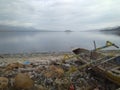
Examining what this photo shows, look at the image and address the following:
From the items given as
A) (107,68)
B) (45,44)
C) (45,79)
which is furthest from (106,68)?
(45,44)

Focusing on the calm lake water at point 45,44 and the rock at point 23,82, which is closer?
the rock at point 23,82

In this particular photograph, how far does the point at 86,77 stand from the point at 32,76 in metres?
3.11

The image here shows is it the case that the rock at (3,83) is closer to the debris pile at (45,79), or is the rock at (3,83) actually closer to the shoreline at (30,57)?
the debris pile at (45,79)

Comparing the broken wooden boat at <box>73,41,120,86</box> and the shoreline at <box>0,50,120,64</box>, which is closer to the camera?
the broken wooden boat at <box>73,41,120,86</box>

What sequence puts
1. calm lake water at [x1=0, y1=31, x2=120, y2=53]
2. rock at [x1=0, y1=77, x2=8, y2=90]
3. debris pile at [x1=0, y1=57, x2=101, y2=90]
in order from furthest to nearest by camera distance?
calm lake water at [x1=0, y1=31, x2=120, y2=53], debris pile at [x1=0, y1=57, x2=101, y2=90], rock at [x1=0, y1=77, x2=8, y2=90]

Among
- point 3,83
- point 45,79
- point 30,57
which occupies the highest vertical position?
point 3,83

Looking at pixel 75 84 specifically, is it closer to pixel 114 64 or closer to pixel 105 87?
pixel 105 87

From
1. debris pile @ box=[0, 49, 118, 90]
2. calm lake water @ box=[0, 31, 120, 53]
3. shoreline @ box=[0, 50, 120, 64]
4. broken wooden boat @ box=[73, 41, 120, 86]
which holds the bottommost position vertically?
calm lake water @ box=[0, 31, 120, 53]

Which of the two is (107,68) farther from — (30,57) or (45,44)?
(45,44)

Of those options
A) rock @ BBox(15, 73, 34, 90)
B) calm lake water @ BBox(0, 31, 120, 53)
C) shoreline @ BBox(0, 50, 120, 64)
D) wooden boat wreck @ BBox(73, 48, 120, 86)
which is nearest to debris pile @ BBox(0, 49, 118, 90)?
rock @ BBox(15, 73, 34, 90)

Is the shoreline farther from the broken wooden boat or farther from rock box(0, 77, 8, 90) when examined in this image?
A: rock box(0, 77, 8, 90)

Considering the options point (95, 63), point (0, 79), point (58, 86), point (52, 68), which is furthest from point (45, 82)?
point (95, 63)

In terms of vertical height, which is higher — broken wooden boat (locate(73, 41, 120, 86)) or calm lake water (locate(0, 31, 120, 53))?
broken wooden boat (locate(73, 41, 120, 86))

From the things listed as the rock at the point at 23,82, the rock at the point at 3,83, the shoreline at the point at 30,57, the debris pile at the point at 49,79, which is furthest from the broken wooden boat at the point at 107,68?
the shoreline at the point at 30,57
